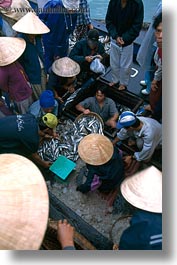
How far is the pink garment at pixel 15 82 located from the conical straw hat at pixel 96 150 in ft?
3.05

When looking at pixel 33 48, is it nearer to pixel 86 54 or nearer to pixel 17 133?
pixel 86 54

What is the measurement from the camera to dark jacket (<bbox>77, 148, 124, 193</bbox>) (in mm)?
3439

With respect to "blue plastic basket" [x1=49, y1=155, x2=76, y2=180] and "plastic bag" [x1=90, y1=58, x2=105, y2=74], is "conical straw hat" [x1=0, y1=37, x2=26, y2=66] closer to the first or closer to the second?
"plastic bag" [x1=90, y1=58, x2=105, y2=74]

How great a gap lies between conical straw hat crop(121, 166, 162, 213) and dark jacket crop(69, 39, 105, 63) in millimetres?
1989

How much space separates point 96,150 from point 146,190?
Answer: 33.0 inches

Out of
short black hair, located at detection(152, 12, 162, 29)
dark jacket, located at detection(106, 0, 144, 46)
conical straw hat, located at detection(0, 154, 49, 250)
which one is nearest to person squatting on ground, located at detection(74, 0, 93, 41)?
dark jacket, located at detection(106, 0, 144, 46)

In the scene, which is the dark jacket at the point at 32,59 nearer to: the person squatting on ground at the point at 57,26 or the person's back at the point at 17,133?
the person squatting on ground at the point at 57,26

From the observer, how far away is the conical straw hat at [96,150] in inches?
133

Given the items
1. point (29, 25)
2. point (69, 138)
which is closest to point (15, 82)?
point (29, 25)

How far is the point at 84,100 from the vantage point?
13.9 ft

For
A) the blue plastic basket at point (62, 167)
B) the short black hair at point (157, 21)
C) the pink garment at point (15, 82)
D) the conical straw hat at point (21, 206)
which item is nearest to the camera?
the conical straw hat at point (21, 206)

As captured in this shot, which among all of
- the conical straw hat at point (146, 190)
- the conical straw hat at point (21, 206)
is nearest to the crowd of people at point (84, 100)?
the conical straw hat at point (146, 190)

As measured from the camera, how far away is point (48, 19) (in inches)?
174

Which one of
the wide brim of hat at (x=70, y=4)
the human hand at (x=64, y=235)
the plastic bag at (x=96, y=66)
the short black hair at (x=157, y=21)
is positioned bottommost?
the human hand at (x=64, y=235)
